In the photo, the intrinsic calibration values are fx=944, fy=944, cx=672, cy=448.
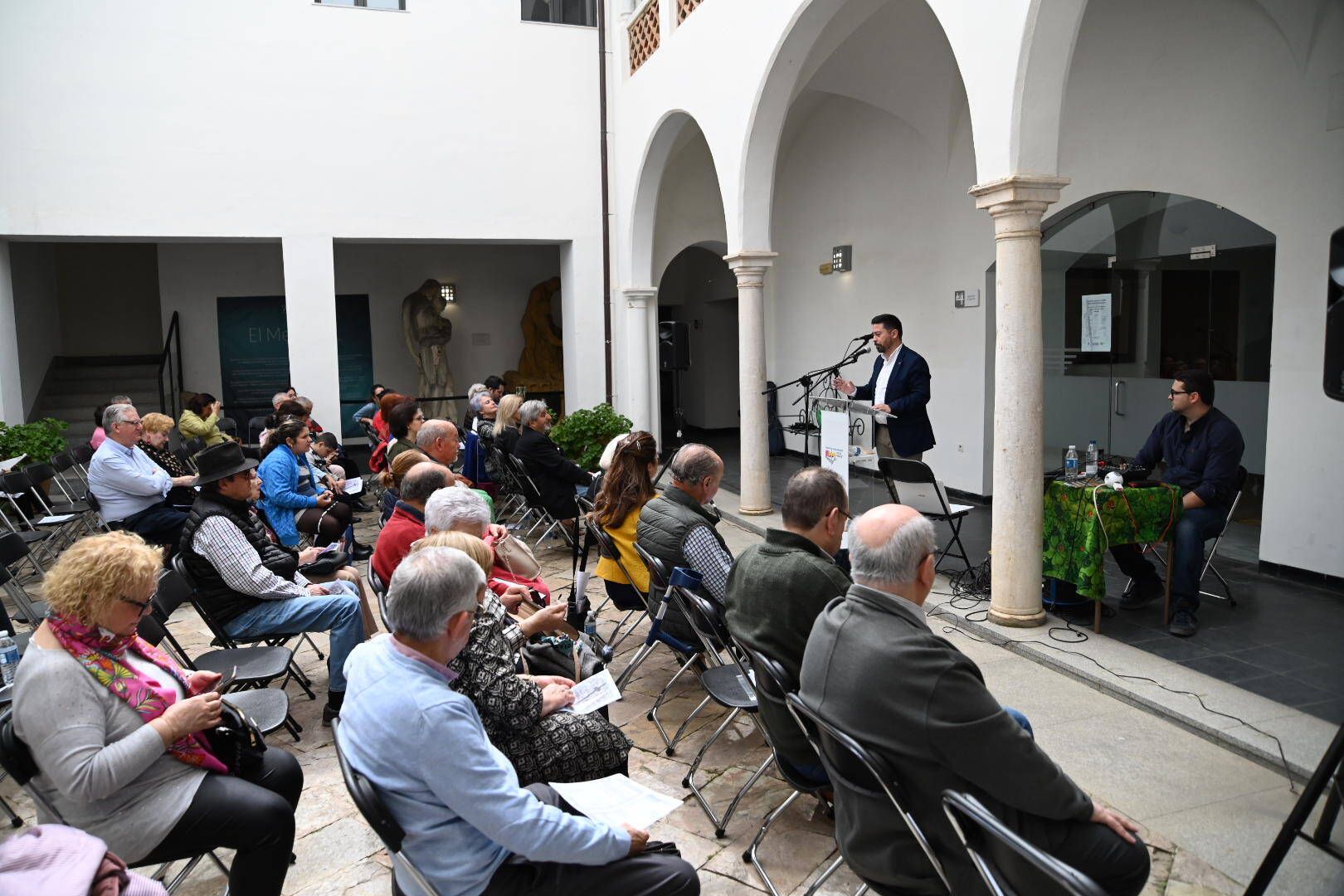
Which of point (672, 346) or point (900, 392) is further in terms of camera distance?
point (672, 346)

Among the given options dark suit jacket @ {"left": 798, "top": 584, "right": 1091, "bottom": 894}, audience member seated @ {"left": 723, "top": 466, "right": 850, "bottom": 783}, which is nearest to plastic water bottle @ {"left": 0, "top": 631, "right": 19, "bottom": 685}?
audience member seated @ {"left": 723, "top": 466, "right": 850, "bottom": 783}

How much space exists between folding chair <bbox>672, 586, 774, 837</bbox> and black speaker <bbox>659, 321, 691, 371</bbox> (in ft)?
30.7

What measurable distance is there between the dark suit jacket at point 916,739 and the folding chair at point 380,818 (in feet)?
3.45

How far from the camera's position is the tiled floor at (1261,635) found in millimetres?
4465

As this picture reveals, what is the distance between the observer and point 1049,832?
2.23 meters

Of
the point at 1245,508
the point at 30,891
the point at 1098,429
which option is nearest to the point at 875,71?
the point at 1098,429

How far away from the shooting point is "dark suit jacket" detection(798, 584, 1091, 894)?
7.08 ft

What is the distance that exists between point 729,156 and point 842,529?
251 inches

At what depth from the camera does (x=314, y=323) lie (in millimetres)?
11555

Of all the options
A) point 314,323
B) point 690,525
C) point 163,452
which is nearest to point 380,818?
point 690,525

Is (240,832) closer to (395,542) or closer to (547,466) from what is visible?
(395,542)

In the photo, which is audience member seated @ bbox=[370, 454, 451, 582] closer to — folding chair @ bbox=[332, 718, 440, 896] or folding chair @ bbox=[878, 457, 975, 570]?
folding chair @ bbox=[332, 718, 440, 896]

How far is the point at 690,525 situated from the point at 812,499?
39.6 inches

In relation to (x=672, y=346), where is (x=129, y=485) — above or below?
below
